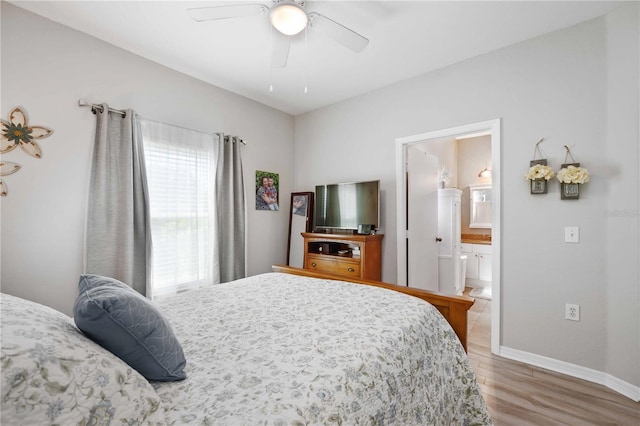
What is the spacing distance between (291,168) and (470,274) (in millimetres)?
3554

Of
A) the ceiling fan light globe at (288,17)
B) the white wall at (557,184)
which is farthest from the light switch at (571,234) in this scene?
the ceiling fan light globe at (288,17)

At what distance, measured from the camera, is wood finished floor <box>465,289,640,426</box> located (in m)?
1.73

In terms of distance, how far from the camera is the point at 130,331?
33.4 inches

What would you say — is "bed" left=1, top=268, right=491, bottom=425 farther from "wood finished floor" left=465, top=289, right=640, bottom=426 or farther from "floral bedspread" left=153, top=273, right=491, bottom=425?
"wood finished floor" left=465, top=289, right=640, bottom=426

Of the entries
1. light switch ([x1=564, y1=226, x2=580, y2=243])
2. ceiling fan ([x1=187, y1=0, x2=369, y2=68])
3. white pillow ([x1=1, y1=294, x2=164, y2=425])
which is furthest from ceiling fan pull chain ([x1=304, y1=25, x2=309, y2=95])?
light switch ([x1=564, y1=226, x2=580, y2=243])

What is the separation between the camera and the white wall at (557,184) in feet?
6.64

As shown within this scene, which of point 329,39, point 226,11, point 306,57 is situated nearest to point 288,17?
point 226,11

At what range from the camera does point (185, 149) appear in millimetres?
2967

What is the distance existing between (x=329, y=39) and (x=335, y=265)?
2268 mm

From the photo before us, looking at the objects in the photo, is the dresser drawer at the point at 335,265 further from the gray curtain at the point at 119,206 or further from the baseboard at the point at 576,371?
the gray curtain at the point at 119,206

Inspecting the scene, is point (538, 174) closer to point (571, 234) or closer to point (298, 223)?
point (571, 234)

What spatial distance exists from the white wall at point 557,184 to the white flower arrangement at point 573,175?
121mm

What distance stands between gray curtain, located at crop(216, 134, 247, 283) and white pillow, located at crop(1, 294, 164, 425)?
247 centimetres

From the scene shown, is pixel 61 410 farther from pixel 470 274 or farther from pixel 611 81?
pixel 470 274
